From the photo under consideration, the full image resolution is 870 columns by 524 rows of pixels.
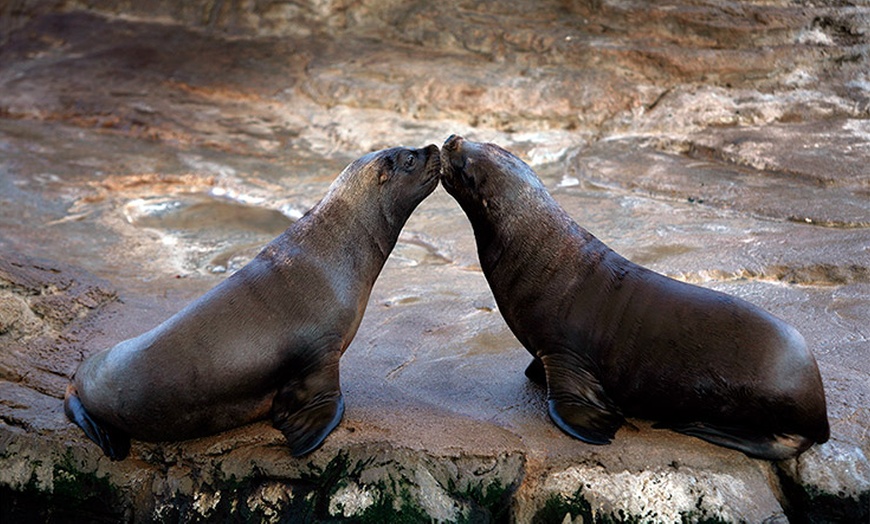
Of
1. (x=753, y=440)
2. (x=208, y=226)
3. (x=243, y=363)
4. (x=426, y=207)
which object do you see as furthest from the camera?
(x=426, y=207)

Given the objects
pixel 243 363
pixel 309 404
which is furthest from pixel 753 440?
pixel 243 363

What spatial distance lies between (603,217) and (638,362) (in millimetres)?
3220

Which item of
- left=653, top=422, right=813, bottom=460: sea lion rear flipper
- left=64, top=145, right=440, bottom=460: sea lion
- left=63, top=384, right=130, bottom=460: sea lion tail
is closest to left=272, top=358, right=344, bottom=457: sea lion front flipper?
left=64, top=145, right=440, bottom=460: sea lion

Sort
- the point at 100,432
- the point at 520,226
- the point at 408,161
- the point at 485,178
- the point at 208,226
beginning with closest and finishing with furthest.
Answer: the point at 100,432 < the point at 520,226 < the point at 485,178 < the point at 408,161 < the point at 208,226

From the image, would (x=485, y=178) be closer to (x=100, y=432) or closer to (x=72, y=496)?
(x=100, y=432)

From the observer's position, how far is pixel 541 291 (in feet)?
15.3

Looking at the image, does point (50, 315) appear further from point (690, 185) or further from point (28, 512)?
point (690, 185)

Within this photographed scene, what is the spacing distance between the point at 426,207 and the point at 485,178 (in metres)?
3.34

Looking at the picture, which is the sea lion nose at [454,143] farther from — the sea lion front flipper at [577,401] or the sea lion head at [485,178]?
the sea lion front flipper at [577,401]

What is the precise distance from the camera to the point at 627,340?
4414 millimetres

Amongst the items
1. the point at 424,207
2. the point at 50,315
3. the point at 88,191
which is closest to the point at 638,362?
the point at 50,315

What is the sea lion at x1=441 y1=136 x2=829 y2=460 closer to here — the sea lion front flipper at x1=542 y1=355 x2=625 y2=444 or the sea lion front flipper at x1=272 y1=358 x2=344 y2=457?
the sea lion front flipper at x1=542 y1=355 x2=625 y2=444

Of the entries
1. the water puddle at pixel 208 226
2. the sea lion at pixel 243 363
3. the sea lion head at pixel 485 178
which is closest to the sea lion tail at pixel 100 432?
the sea lion at pixel 243 363

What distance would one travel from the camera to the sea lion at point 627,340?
4.17m
